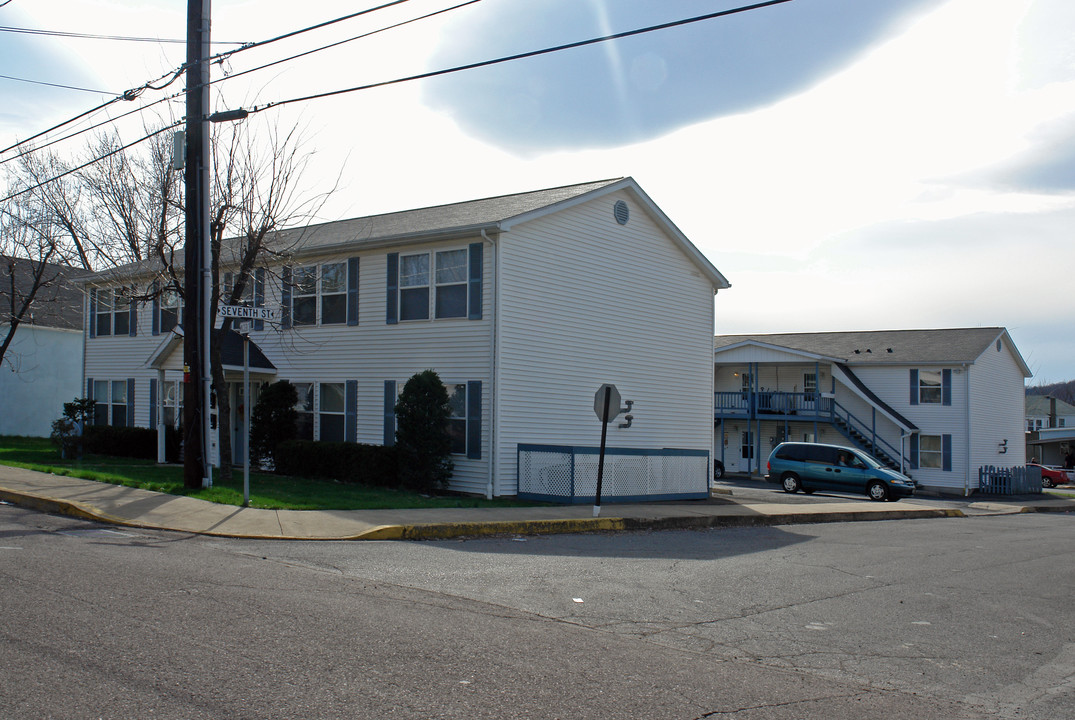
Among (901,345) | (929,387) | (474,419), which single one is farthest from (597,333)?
(901,345)

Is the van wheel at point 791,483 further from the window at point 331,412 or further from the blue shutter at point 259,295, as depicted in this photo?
the blue shutter at point 259,295

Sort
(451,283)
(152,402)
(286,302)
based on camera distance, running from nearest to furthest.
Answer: (451,283) → (286,302) → (152,402)

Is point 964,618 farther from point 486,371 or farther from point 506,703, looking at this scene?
point 486,371

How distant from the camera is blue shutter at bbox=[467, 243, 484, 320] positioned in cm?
1892

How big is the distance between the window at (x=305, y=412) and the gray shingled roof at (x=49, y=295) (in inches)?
598

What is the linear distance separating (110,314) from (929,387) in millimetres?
32093

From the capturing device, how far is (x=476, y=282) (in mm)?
19000

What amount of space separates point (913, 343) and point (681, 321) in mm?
21299

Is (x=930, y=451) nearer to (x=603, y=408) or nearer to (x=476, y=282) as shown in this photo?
(x=476, y=282)

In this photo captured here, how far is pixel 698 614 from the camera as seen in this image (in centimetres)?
816

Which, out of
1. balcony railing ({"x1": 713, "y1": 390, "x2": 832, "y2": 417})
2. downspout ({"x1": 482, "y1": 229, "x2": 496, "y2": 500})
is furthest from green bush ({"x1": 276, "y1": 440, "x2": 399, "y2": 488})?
balcony railing ({"x1": 713, "y1": 390, "x2": 832, "y2": 417})

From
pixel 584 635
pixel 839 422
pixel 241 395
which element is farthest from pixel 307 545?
pixel 839 422

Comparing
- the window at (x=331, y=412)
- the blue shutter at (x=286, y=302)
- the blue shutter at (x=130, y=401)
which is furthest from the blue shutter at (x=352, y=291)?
the blue shutter at (x=130, y=401)

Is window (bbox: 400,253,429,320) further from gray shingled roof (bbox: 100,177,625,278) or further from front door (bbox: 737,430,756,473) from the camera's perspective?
front door (bbox: 737,430,756,473)
